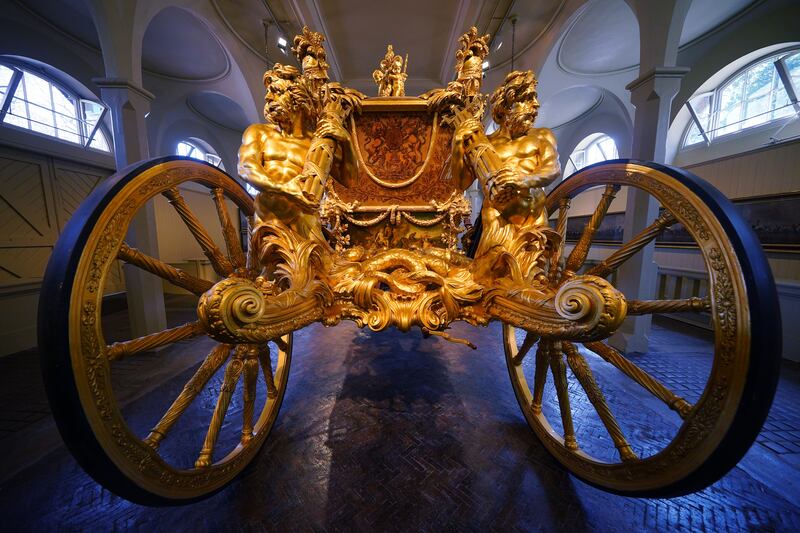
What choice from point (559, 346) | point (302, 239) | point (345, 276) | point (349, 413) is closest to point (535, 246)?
point (559, 346)

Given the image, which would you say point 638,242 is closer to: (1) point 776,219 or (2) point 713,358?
(2) point 713,358

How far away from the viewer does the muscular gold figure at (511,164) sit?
95 cm

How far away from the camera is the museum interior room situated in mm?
624

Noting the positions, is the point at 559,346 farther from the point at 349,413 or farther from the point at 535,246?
the point at 349,413

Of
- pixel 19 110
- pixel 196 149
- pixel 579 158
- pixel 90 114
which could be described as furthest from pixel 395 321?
pixel 579 158

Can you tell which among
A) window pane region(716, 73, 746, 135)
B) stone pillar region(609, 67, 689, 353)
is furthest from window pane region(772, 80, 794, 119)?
stone pillar region(609, 67, 689, 353)

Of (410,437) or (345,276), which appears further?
(410,437)

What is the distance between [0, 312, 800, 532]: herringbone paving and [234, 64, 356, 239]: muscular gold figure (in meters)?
1.08

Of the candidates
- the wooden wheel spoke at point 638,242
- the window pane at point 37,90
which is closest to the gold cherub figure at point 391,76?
the wooden wheel spoke at point 638,242

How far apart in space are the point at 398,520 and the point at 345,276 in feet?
3.01

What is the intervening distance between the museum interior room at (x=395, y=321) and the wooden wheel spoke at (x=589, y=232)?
14mm

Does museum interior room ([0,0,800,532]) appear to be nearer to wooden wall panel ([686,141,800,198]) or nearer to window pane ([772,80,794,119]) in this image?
wooden wall panel ([686,141,800,198])

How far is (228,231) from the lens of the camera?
3.94 feet

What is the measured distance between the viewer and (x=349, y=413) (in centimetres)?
154
